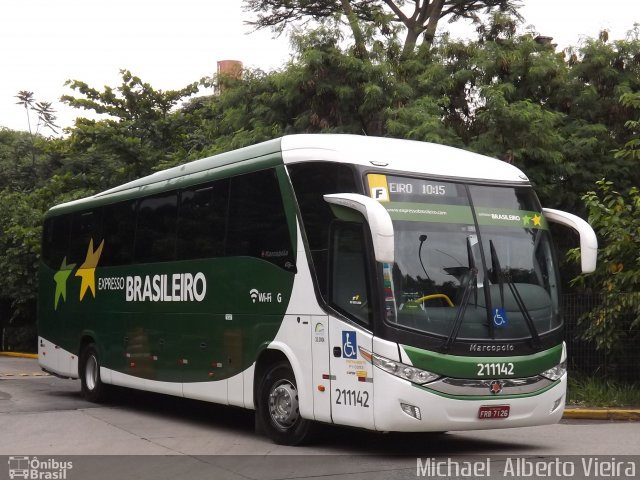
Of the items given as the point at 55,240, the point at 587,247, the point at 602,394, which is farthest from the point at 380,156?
the point at 55,240

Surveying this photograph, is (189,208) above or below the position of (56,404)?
above

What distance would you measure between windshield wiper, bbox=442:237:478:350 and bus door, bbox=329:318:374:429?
0.83 m

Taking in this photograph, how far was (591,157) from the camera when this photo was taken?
20.5 meters

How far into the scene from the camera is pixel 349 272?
10.5m

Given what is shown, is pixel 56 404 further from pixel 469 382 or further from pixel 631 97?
pixel 631 97

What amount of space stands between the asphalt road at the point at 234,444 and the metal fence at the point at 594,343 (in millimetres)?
2463

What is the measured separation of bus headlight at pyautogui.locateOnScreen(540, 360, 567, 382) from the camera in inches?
422

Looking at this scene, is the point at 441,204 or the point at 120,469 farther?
the point at 441,204

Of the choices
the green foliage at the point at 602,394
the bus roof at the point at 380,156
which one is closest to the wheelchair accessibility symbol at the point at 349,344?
the bus roof at the point at 380,156

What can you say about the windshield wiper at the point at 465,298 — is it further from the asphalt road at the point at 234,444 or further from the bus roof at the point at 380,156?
the asphalt road at the point at 234,444

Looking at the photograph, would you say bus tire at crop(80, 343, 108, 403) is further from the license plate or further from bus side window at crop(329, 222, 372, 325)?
the license plate

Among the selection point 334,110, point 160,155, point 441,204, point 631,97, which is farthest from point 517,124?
point 160,155

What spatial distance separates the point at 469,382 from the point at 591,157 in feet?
38.3

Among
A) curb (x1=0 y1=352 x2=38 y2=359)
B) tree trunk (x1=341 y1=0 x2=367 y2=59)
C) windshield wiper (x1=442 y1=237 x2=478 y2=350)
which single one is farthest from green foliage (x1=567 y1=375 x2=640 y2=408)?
curb (x1=0 y1=352 x2=38 y2=359)
